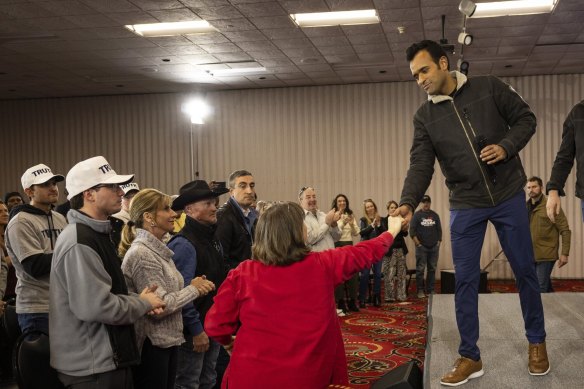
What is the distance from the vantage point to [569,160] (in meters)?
3.59

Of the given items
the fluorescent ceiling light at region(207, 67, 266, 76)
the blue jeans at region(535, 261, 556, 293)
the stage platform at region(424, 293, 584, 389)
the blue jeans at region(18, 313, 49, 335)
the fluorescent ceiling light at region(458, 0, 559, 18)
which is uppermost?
the fluorescent ceiling light at region(458, 0, 559, 18)

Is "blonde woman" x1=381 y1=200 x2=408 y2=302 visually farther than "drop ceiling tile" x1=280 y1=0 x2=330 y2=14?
Yes

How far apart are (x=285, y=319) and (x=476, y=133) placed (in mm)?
1410

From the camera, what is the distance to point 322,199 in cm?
1301

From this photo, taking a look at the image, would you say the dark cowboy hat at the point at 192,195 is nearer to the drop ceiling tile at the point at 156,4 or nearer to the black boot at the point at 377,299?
the drop ceiling tile at the point at 156,4

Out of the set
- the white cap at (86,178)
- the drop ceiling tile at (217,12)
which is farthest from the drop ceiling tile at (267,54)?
the white cap at (86,178)

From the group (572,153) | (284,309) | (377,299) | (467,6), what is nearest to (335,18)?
(467,6)

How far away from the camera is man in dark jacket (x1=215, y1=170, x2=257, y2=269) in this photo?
4.28 m

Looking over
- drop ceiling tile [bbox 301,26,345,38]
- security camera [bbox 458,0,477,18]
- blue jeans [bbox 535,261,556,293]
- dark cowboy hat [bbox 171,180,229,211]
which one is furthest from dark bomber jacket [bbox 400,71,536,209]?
drop ceiling tile [bbox 301,26,345,38]

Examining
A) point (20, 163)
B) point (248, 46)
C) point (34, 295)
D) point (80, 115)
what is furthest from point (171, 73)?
point (34, 295)

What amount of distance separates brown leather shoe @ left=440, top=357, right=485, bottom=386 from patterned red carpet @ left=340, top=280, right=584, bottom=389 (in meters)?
1.94

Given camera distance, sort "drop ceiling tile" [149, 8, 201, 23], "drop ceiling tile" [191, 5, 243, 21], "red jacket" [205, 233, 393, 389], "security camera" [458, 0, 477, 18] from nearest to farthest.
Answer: "red jacket" [205, 233, 393, 389] → "security camera" [458, 0, 477, 18] → "drop ceiling tile" [191, 5, 243, 21] → "drop ceiling tile" [149, 8, 201, 23]

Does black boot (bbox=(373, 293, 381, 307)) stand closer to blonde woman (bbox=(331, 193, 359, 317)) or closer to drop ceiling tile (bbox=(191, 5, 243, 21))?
blonde woman (bbox=(331, 193, 359, 317))

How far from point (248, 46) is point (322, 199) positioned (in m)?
4.30
